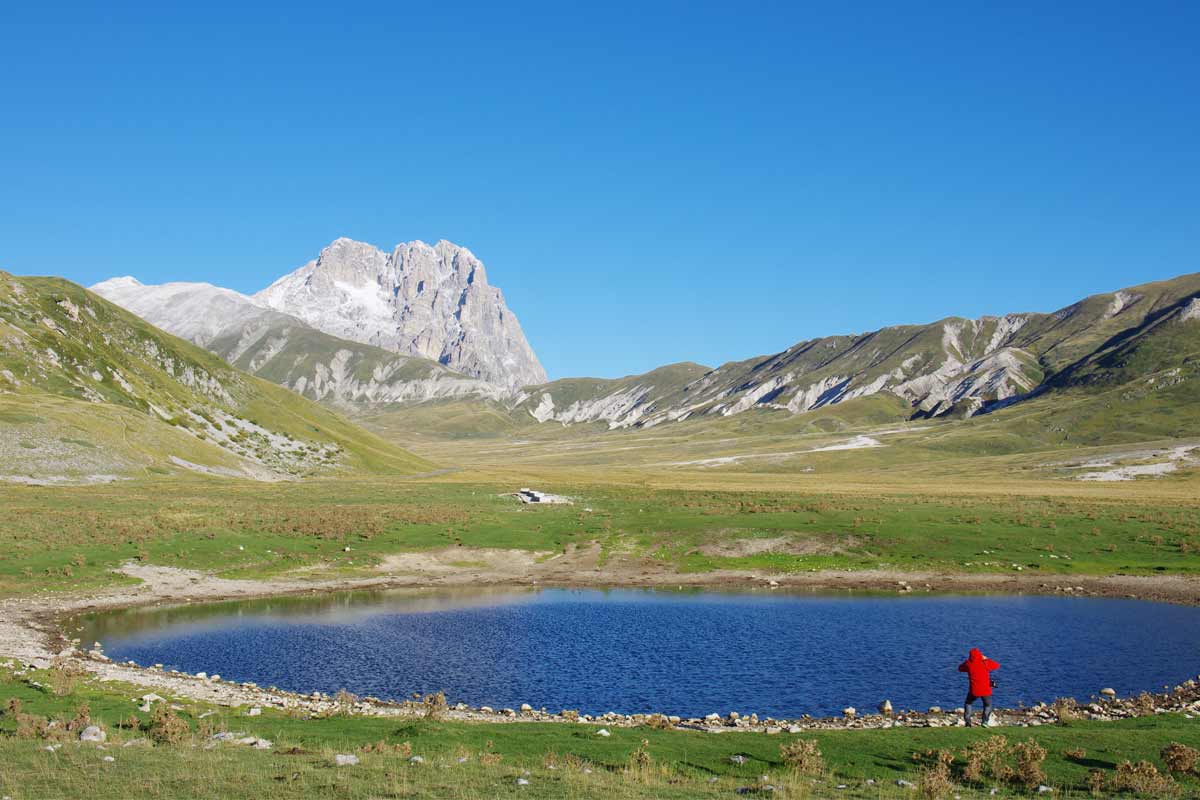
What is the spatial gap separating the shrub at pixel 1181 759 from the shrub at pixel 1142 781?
0.50 m

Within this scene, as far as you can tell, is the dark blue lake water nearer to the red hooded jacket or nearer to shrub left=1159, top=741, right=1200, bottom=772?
the red hooded jacket

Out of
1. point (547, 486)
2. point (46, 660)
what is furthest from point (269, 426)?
point (46, 660)

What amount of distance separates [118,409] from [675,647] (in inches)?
4519

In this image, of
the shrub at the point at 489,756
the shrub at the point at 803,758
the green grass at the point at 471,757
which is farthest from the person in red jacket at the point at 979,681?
the shrub at the point at 489,756

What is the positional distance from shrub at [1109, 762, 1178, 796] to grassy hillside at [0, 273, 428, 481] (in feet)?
346

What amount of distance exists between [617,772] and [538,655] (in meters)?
22.8

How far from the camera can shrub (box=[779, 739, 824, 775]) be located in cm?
2141

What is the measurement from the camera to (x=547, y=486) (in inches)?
5143

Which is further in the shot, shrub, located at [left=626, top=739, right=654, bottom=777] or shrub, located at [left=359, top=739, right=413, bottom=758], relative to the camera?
shrub, located at [left=359, top=739, right=413, bottom=758]

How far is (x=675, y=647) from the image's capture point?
1748 inches

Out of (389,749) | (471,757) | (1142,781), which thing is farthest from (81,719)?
(1142,781)

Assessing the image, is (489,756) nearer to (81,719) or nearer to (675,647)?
(81,719)

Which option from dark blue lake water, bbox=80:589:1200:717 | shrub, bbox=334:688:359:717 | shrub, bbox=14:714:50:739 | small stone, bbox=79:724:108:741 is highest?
shrub, bbox=14:714:50:739

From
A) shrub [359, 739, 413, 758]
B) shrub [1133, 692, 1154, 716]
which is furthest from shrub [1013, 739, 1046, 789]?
shrub [359, 739, 413, 758]
